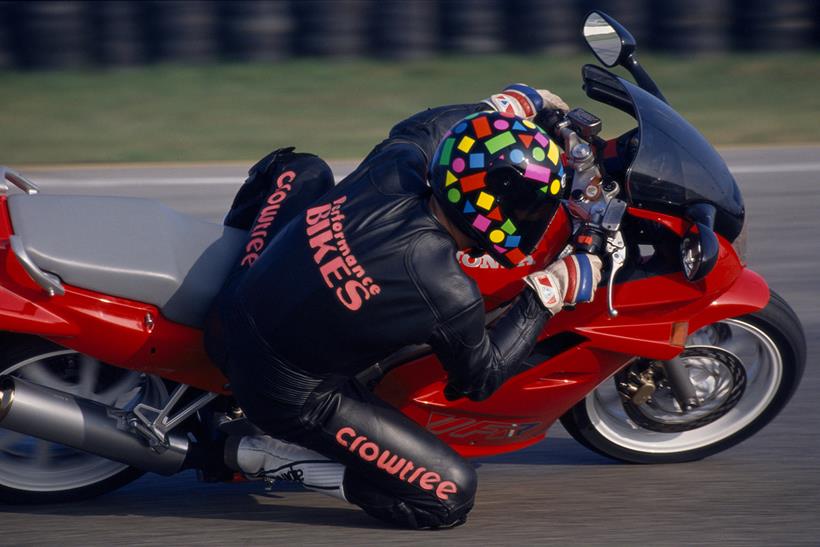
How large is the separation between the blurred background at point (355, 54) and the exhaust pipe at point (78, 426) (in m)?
6.52

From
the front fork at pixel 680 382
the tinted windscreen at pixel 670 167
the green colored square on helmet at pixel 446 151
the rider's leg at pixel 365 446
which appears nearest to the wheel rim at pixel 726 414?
the front fork at pixel 680 382

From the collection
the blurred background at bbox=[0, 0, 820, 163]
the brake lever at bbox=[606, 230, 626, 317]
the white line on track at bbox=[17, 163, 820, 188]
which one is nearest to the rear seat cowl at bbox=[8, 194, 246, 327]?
the brake lever at bbox=[606, 230, 626, 317]

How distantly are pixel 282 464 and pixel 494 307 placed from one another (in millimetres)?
882

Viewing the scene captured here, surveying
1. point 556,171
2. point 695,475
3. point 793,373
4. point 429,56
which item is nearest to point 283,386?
point 556,171

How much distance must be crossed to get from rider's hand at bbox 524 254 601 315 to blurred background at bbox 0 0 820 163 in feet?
22.5

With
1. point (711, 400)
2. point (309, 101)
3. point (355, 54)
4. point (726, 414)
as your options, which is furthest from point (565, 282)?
point (355, 54)

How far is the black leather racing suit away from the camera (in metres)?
3.47

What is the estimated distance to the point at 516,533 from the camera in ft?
12.9

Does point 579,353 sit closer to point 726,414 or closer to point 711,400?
point 711,400

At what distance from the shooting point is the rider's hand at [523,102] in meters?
4.04

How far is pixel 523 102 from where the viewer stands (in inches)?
160

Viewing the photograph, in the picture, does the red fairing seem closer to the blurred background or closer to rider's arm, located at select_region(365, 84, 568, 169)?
rider's arm, located at select_region(365, 84, 568, 169)

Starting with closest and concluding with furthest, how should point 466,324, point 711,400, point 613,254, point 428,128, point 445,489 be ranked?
1. point 466,324
2. point 613,254
3. point 445,489
4. point 428,128
5. point 711,400

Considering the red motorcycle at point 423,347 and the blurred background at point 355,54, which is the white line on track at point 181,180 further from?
the red motorcycle at point 423,347
